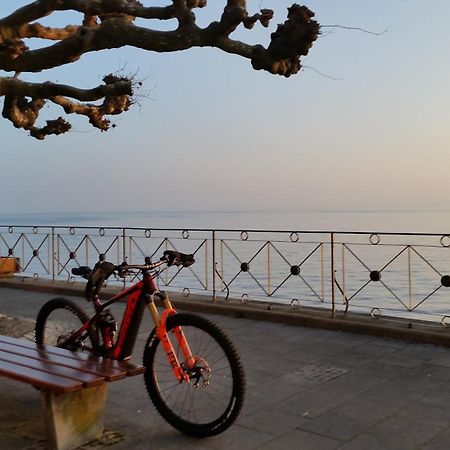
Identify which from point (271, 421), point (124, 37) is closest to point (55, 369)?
point (271, 421)

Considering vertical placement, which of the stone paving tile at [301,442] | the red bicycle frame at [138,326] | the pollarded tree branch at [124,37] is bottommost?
the stone paving tile at [301,442]

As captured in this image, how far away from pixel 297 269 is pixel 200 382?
4.80 m

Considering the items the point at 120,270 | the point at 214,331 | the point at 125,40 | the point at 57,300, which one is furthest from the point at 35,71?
the point at 214,331

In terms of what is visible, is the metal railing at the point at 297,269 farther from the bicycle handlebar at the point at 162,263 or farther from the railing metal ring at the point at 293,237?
the bicycle handlebar at the point at 162,263

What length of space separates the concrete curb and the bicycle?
10.1ft

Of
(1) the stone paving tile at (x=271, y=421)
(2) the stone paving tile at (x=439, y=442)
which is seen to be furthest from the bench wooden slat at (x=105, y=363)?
(2) the stone paving tile at (x=439, y=442)

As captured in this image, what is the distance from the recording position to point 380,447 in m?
3.52

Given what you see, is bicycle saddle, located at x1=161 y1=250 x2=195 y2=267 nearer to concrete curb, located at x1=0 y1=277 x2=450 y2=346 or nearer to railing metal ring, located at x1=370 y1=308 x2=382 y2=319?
concrete curb, located at x1=0 y1=277 x2=450 y2=346

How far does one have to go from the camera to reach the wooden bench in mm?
3381

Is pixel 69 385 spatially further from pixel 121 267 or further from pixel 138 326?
pixel 121 267

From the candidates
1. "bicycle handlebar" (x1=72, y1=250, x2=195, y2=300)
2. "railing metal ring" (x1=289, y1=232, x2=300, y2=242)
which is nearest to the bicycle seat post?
"bicycle handlebar" (x1=72, y1=250, x2=195, y2=300)

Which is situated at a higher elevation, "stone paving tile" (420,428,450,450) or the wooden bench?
the wooden bench

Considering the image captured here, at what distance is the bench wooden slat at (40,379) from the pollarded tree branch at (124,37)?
11.8ft

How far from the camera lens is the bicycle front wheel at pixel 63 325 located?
4.48 m
